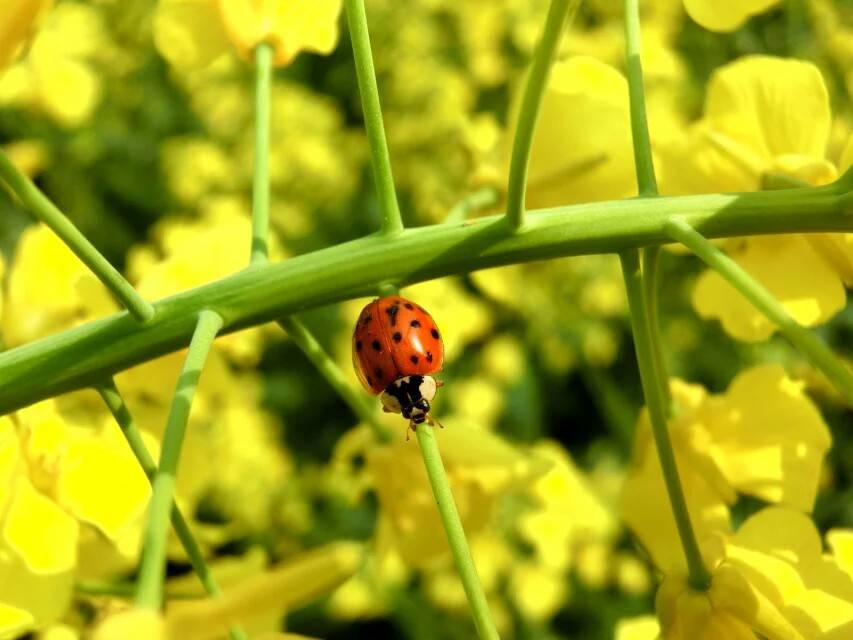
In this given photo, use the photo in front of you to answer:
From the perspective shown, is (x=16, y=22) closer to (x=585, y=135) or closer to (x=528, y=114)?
(x=528, y=114)

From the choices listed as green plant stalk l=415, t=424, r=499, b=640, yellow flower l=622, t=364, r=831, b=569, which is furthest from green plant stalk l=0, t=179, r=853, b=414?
yellow flower l=622, t=364, r=831, b=569

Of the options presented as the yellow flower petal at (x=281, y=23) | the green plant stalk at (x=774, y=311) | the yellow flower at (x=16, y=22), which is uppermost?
the yellow flower petal at (x=281, y=23)

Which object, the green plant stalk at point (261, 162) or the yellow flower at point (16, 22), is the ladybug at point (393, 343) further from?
the yellow flower at point (16, 22)

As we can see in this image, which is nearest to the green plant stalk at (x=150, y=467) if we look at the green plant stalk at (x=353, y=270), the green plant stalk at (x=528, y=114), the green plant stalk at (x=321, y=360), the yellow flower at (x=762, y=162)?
the green plant stalk at (x=353, y=270)

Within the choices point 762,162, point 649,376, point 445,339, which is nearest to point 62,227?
point 649,376

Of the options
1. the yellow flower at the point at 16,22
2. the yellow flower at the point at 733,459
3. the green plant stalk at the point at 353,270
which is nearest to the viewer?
the yellow flower at the point at 16,22

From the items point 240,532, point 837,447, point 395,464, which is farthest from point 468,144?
point 837,447
